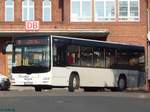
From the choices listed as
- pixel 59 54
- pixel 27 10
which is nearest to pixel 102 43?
pixel 59 54

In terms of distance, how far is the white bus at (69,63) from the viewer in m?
A: 30.0

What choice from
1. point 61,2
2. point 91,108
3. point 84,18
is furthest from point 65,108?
point 61,2

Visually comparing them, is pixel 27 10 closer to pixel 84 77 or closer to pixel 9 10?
pixel 9 10

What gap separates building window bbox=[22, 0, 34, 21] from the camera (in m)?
50.8

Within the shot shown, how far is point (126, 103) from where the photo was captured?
20.1 meters

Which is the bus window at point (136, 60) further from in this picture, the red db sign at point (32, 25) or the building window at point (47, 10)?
the building window at point (47, 10)

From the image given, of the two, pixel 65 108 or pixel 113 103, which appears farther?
pixel 113 103

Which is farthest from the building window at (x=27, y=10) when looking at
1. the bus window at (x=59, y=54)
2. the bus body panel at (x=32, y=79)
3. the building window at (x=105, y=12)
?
the bus body panel at (x=32, y=79)

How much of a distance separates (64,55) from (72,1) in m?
18.2

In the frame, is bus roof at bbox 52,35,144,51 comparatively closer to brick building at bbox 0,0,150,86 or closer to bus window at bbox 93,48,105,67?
bus window at bbox 93,48,105,67

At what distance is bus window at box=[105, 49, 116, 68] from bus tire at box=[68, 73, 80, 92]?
9.00 ft

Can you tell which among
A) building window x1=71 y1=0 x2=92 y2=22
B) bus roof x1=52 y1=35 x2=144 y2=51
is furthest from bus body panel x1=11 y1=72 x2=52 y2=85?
building window x1=71 y1=0 x2=92 y2=22

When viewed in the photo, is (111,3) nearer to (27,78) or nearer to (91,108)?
(27,78)

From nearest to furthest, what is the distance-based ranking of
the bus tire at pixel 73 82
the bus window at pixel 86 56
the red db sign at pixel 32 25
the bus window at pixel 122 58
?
the bus tire at pixel 73 82 → the bus window at pixel 86 56 → the bus window at pixel 122 58 → the red db sign at pixel 32 25
